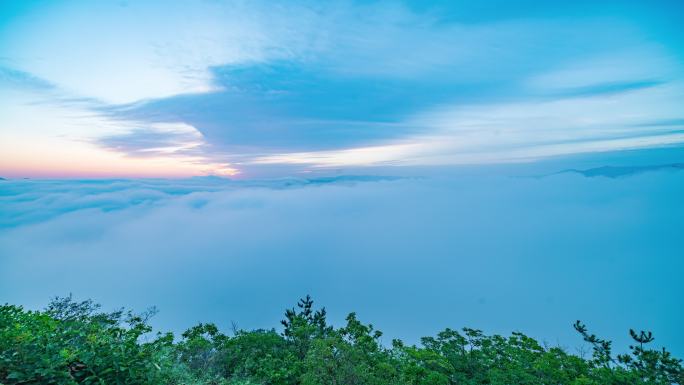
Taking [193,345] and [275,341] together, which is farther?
[275,341]

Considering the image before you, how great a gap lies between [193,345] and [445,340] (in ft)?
41.1

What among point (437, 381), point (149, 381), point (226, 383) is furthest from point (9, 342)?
point (437, 381)

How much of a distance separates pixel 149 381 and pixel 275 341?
35.4 feet

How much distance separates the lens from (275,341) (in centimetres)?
1522

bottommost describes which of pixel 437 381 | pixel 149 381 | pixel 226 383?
pixel 437 381

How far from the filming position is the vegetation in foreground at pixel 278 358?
5.04m

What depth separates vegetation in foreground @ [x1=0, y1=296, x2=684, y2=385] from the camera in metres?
5.04

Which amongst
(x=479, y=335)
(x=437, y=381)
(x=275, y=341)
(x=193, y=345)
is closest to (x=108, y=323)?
(x=193, y=345)

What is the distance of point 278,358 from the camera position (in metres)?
12.9

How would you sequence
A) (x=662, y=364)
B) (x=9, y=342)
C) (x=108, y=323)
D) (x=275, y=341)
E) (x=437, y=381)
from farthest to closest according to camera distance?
1. (x=275, y=341)
2. (x=108, y=323)
3. (x=662, y=364)
4. (x=437, y=381)
5. (x=9, y=342)

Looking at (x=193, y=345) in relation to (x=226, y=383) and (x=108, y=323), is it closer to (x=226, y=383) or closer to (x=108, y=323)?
(x=108, y=323)

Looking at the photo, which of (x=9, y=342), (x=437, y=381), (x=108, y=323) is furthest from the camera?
(x=108, y=323)

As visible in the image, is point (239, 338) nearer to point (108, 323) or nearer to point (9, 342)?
point (108, 323)

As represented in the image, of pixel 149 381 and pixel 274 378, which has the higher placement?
pixel 149 381
